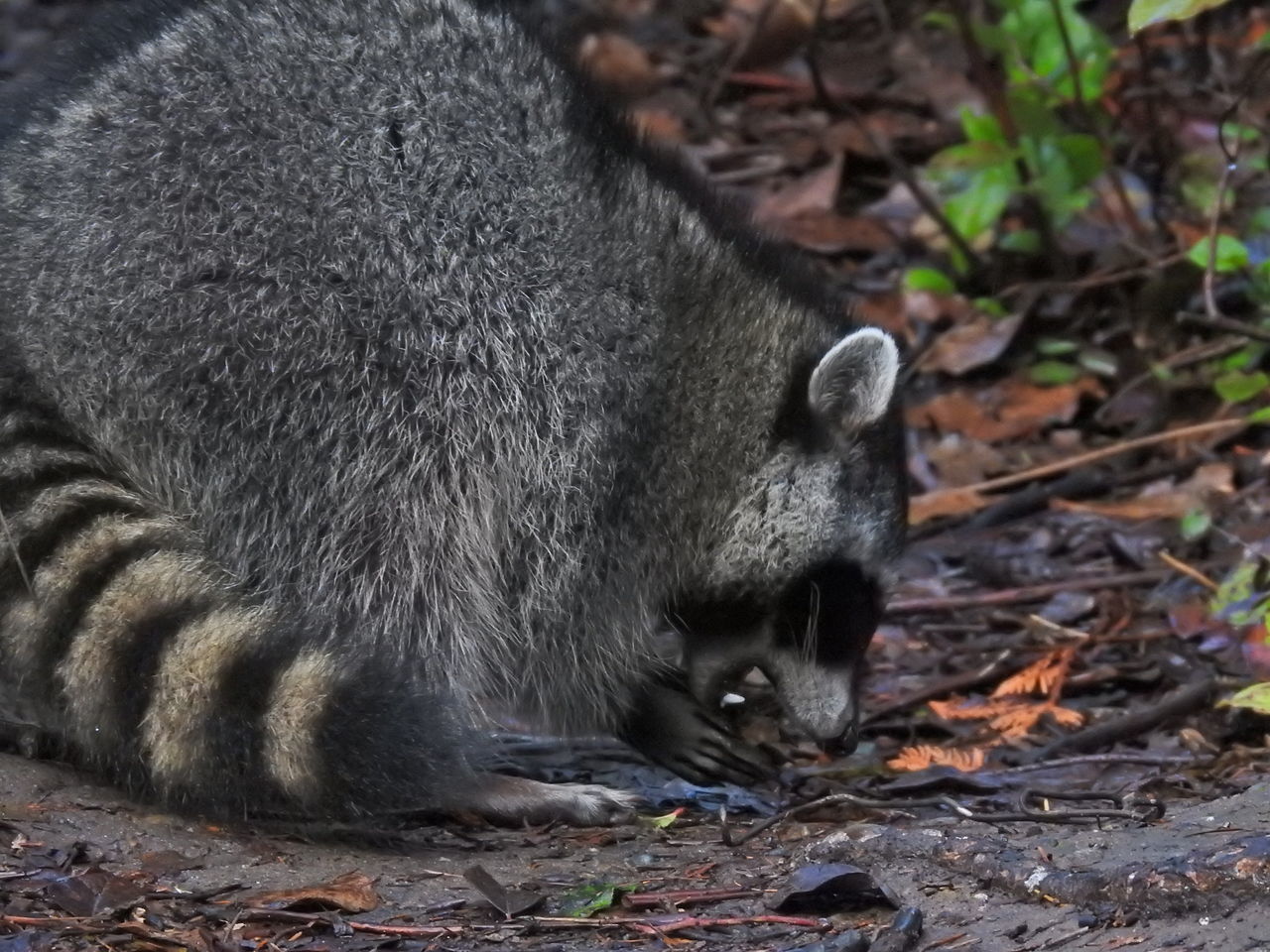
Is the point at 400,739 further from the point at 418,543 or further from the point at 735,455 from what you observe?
the point at 735,455

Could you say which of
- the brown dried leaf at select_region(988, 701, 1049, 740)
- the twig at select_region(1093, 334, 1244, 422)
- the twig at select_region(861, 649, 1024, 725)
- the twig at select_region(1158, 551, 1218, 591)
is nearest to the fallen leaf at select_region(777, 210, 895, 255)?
the twig at select_region(1093, 334, 1244, 422)

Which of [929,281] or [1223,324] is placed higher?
[929,281]

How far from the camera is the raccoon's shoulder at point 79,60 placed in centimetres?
371

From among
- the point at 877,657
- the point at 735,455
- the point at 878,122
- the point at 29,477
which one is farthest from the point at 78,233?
the point at 878,122

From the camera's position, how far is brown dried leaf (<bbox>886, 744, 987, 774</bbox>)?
3957 millimetres

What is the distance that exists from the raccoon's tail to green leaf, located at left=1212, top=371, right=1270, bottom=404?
281cm

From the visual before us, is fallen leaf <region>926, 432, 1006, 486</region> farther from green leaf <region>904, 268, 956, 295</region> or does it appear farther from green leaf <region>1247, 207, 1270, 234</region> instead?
green leaf <region>1247, 207, 1270, 234</region>

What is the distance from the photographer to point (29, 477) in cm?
346

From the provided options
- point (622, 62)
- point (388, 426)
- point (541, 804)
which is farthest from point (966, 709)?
point (622, 62)

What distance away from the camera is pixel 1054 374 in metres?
6.04

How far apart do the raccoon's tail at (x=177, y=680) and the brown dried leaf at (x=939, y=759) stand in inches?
43.7

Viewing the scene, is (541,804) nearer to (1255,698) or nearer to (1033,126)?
(1255,698)

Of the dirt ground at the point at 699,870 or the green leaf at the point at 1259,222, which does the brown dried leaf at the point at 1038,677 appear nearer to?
the dirt ground at the point at 699,870

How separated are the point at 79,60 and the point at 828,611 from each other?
2.00 m
